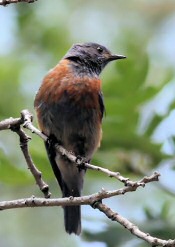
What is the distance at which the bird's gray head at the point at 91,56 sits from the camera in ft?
21.3

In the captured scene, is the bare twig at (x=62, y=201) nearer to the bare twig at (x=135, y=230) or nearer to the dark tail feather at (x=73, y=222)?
the bare twig at (x=135, y=230)

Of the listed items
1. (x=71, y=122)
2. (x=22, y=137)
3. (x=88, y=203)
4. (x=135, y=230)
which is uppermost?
(x=71, y=122)

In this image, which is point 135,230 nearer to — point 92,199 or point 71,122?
point 92,199

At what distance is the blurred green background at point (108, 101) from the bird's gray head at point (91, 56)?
15 cm

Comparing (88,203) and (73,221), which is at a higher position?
(73,221)

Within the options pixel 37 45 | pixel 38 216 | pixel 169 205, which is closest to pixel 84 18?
pixel 37 45

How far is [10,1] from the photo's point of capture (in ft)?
12.3

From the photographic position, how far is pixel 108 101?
543 centimetres

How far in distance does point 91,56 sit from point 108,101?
135 centimetres

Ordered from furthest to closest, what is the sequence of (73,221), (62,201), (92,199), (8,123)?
(73,221), (8,123), (62,201), (92,199)

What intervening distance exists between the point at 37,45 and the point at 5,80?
1800 mm

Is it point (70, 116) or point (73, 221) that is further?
point (70, 116)

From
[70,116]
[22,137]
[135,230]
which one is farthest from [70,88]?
[135,230]

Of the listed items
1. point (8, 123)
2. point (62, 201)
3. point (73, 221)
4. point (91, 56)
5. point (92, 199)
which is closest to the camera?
point (92, 199)
